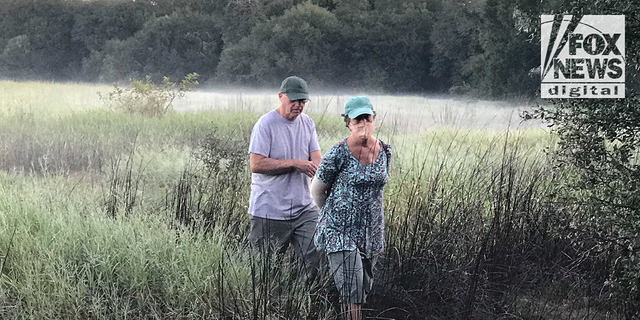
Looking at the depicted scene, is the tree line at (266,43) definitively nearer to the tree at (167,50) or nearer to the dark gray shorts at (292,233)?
the tree at (167,50)

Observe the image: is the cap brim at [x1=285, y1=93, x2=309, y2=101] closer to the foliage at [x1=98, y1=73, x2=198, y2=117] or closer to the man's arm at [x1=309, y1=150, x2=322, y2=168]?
A: the man's arm at [x1=309, y1=150, x2=322, y2=168]

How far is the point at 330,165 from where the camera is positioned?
3.20 metres

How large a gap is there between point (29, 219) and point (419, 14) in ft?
74.4

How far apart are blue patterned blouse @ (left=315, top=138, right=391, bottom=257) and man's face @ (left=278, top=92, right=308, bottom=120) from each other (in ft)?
2.05

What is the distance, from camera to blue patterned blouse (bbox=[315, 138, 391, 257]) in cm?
318

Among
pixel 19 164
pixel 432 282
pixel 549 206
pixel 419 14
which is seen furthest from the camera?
pixel 419 14

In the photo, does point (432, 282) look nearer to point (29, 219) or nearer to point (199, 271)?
point (199, 271)

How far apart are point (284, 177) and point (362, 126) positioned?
81 cm

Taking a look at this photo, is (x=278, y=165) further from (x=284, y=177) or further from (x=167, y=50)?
(x=167, y=50)

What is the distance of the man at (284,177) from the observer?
146 inches

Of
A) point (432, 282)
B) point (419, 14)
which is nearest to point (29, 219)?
point (432, 282)

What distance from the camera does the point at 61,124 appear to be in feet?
35.4

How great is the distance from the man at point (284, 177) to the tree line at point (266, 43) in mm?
19975

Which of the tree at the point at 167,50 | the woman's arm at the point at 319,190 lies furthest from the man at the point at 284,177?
the tree at the point at 167,50
